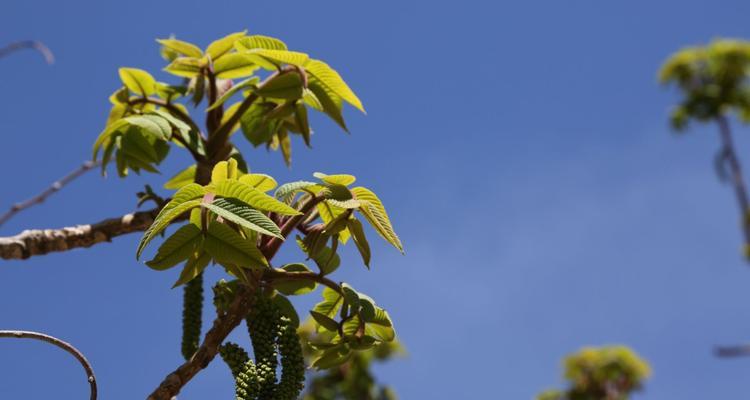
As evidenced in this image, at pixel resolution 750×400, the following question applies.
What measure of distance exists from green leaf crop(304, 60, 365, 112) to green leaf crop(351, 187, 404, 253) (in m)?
0.44

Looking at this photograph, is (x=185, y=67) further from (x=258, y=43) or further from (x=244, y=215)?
(x=244, y=215)

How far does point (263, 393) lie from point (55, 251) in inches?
44.0

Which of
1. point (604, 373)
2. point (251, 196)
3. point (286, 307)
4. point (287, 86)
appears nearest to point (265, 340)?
point (286, 307)

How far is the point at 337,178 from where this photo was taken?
201cm

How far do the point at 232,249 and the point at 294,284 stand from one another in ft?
1.06

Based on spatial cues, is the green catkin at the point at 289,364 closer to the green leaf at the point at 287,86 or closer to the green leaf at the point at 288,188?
the green leaf at the point at 288,188

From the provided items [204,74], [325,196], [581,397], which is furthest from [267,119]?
[581,397]

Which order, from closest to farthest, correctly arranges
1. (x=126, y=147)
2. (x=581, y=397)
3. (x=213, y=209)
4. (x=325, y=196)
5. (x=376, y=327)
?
(x=213, y=209), (x=325, y=196), (x=376, y=327), (x=126, y=147), (x=581, y=397)

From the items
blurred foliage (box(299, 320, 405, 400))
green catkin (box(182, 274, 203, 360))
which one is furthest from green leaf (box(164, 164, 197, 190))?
blurred foliage (box(299, 320, 405, 400))

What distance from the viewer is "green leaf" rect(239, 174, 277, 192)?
6.56 feet

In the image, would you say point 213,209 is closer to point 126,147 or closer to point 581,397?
point 126,147

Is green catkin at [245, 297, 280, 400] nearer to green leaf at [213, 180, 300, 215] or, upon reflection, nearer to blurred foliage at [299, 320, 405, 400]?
green leaf at [213, 180, 300, 215]

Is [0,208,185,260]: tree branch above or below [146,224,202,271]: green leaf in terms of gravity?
above

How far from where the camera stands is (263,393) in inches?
70.5
